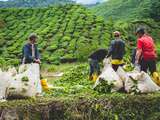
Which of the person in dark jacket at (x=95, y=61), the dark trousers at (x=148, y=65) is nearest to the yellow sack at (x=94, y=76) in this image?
the person in dark jacket at (x=95, y=61)

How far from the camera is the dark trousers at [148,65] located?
12.7m

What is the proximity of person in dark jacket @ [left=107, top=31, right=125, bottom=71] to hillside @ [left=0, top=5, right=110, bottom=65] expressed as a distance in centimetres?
1195

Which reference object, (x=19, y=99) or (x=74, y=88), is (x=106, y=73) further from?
(x=19, y=99)

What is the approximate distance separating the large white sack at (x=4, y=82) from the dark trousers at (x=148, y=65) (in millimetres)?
3045

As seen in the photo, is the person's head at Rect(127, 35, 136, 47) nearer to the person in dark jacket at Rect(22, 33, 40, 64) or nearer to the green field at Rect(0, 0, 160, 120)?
the green field at Rect(0, 0, 160, 120)

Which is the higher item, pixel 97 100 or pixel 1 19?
pixel 1 19

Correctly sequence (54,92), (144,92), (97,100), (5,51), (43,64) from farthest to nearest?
(5,51), (43,64), (54,92), (144,92), (97,100)

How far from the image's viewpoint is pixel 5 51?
28891 millimetres

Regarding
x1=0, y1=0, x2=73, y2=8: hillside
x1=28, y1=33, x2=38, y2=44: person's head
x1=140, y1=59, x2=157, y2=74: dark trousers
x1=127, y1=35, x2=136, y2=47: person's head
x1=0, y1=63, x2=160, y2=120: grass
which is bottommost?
x1=0, y1=63, x2=160, y2=120: grass

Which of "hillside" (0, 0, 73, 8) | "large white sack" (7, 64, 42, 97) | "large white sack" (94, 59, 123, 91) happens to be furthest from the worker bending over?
"hillside" (0, 0, 73, 8)

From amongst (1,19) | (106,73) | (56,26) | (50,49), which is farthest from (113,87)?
(1,19)

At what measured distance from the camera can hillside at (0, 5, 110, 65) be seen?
92.2ft

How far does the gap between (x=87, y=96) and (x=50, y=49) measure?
1835 centimetres

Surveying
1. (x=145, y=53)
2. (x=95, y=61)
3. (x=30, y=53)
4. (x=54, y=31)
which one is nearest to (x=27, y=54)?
(x=30, y=53)
